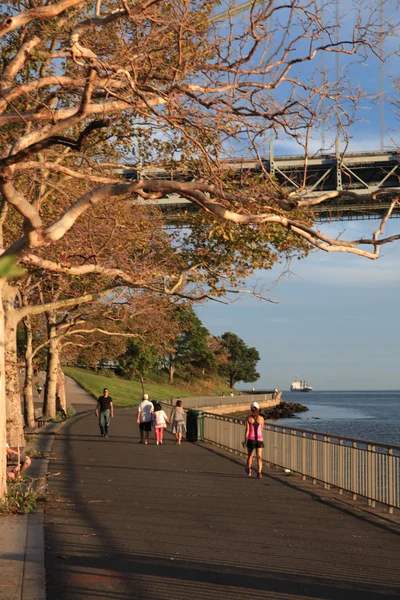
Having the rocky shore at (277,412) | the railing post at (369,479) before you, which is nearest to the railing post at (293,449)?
the railing post at (369,479)

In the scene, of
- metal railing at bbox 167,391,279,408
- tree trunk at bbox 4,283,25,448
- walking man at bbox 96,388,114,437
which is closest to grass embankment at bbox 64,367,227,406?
metal railing at bbox 167,391,279,408

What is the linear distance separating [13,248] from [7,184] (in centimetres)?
85

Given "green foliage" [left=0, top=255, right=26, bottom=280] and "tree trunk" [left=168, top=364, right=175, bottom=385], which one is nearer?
"green foliage" [left=0, top=255, right=26, bottom=280]

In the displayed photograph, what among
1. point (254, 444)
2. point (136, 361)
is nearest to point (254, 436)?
point (254, 444)

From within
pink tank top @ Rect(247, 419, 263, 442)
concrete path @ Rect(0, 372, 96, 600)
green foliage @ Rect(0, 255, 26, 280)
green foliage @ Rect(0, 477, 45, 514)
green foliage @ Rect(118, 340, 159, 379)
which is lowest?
concrete path @ Rect(0, 372, 96, 600)

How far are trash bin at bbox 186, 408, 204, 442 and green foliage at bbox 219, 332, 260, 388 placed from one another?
12499 cm

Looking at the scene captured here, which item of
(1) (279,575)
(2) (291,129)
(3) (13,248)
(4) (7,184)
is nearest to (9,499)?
(3) (13,248)

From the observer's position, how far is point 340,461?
48.6ft

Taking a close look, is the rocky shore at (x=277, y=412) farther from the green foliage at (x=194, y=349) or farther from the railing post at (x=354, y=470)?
the railing post at (x=354, y=470)

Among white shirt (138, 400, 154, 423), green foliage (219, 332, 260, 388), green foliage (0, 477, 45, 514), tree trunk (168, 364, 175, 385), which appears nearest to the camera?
green foliage (0, 477, 45, 514)

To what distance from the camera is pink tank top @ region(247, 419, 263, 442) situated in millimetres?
17984

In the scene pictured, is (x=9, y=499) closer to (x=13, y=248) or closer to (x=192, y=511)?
(x=192, y=511)

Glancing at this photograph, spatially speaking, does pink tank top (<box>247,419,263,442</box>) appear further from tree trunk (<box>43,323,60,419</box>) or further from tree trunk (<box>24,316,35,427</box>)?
tree trunk (<box>43,323,60,419</box>)

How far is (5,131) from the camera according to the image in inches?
706
